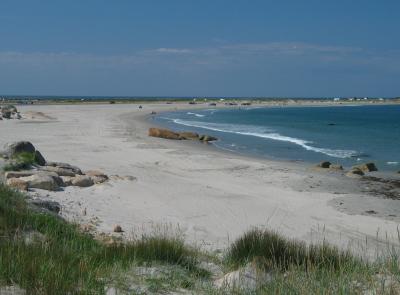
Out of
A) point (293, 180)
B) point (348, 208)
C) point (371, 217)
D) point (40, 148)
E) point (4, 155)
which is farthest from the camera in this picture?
point (40, 148)

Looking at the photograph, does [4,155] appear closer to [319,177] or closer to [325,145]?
[319,177]

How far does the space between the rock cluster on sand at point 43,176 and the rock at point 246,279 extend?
254 inches

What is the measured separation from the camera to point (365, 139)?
1517 inches

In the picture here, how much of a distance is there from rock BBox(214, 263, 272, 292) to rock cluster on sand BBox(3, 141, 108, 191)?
6.44 metres

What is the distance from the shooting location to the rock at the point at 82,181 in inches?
511

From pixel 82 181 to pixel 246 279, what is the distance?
336 inches

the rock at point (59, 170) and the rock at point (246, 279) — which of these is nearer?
the rock at point (246, 279)

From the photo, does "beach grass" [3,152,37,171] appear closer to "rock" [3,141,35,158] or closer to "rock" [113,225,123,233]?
"rock" [3,141,35,158]

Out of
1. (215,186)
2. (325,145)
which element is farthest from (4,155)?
(325,145)

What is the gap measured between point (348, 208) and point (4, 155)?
9.57m

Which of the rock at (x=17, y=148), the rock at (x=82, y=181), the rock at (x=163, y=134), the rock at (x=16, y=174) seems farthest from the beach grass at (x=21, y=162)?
the rock at (x=163, y=134)

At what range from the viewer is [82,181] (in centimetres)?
1310

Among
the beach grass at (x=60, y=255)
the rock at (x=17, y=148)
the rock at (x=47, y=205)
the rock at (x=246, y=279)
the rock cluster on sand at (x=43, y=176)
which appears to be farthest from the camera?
the rock at (x=17, y=148)

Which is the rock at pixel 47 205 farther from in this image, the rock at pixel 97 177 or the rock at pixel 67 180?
the rock at pixel 97 177
